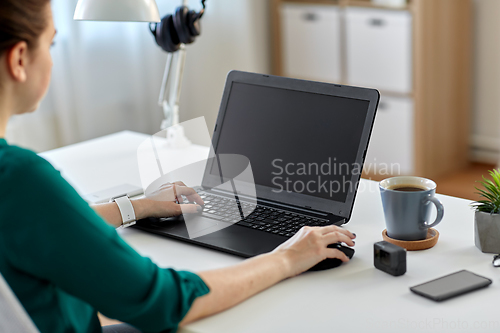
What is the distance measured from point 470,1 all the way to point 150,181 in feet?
8.06

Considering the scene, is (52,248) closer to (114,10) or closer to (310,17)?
(114,10)

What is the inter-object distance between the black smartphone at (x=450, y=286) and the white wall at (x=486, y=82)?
2554mm

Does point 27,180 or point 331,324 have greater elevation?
point 27,180

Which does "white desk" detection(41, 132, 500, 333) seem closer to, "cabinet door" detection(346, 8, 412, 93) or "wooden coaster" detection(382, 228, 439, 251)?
"wooden coaster" detection(382, 228, 439, 251)

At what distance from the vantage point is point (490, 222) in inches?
38.7

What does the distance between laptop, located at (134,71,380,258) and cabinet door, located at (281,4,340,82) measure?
2024mm

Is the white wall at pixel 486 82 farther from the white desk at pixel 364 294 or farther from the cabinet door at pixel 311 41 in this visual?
the white desk at pixel 364 294

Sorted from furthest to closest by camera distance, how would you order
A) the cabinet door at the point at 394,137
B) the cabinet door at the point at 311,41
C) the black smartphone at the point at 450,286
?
the cabinet door at the point at 311,41, the cabinet door at the point at 394,137, the black smartphone at the point at 450,286

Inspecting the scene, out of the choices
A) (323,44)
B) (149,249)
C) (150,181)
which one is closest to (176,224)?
(149,249)

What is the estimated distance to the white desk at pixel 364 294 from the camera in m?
0.81

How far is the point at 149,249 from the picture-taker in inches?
43.3

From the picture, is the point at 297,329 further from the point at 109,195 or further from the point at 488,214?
the point at 109,195

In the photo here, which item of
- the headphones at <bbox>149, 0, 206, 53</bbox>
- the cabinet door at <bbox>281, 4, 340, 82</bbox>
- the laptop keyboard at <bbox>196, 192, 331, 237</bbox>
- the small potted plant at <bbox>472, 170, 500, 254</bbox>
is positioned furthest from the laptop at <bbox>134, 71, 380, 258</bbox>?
the cabinet door at <bbox>281, 4, 340, 82</bbox>

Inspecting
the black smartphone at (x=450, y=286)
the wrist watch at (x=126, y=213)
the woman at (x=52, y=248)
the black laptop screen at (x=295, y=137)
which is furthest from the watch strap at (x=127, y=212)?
the black smartphone at (x=450, y=286)
